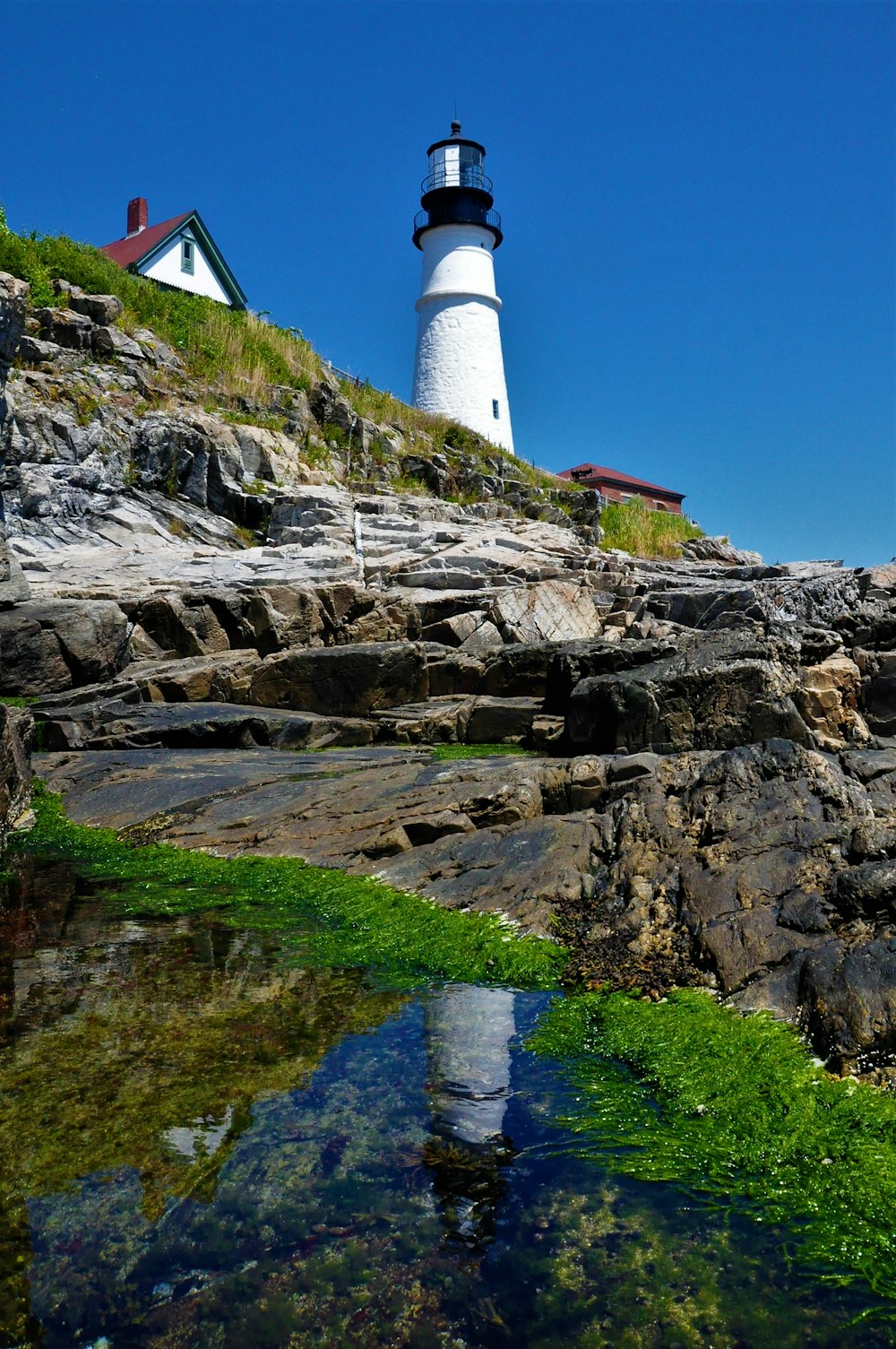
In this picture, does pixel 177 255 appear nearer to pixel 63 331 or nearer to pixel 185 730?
pixel 63 331

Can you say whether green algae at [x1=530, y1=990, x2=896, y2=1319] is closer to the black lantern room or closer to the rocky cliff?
the rocky cliff

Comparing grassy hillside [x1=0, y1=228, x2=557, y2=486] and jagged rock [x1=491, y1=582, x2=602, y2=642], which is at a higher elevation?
grassy hillside [x1=0, y1=228, x2=557, y2=486]

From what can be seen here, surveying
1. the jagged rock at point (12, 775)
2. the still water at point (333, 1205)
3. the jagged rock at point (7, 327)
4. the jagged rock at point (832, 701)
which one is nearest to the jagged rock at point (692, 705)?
the jagged rock at point (832, 701)

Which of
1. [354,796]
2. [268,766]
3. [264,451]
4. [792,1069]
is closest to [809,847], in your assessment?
[792,1069]

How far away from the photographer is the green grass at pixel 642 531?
36.7 meters

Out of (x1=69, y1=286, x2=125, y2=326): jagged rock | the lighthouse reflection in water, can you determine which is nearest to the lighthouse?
(x1=69, y1=286, x2=125, y2=326): jagged rock

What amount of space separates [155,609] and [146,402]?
12.8 meters

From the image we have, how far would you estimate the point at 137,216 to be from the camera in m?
51.0

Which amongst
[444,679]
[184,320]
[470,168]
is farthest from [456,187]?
[444,679]

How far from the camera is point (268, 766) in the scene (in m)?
13.4

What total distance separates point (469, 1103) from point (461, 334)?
4934cm

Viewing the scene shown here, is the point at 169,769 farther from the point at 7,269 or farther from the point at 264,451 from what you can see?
the point at 7,269

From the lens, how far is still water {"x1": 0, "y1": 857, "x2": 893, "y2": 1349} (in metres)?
3.58

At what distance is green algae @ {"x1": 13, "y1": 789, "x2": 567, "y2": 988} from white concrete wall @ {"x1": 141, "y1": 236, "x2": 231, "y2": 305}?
135 ft
